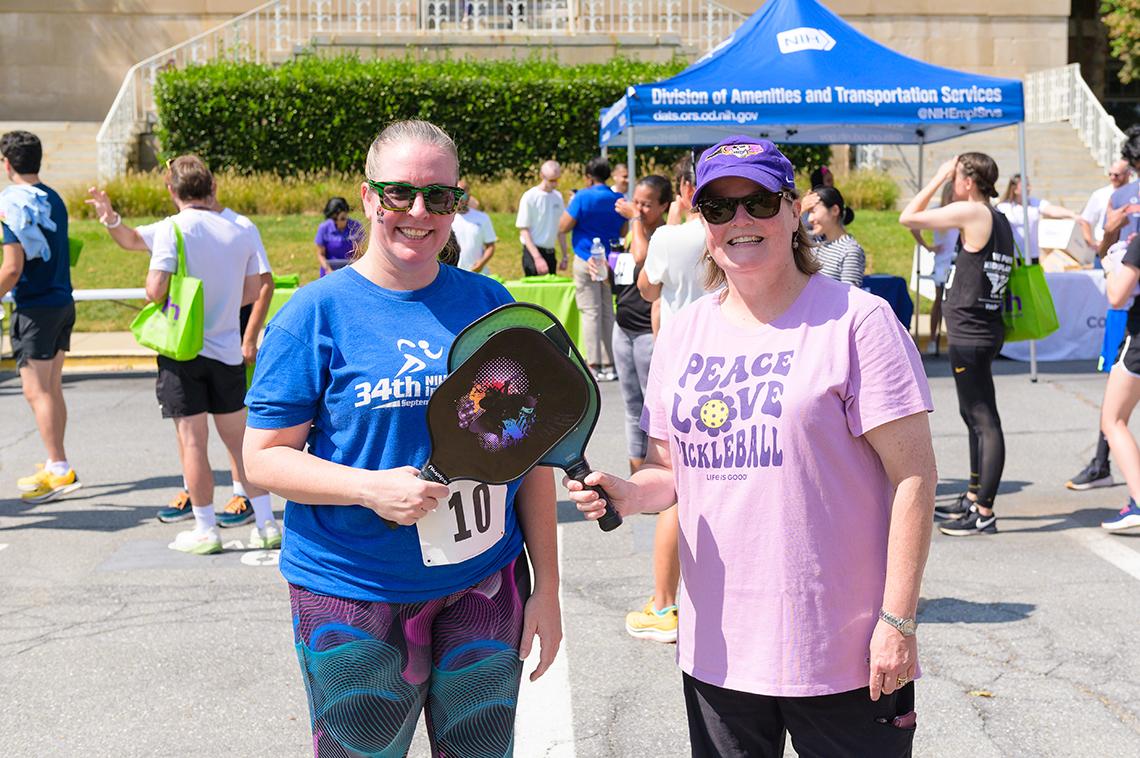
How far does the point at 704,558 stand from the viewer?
2582 millimetres

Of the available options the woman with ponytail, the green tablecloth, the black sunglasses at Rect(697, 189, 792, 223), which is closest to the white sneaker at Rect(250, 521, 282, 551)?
the woman with ponytail

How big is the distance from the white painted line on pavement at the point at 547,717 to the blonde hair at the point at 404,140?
79.4 inches

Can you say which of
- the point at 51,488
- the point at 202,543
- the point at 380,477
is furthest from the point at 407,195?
the point at 51,488

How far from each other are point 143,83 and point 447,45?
233 inches

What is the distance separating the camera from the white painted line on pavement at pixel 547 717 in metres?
4.09

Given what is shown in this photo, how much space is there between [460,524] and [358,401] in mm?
328

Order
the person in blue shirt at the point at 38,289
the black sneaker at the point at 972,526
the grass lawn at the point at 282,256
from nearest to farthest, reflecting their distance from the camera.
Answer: the black sneaker at the point at 972,526, the person in blue shirt at the point at 38,289, the grass lawn at the point at 282,256

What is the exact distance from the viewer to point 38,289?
734cm

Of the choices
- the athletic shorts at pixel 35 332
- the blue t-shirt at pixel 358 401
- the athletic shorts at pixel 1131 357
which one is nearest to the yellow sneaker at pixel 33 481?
the athletic shorts at pixel 35 332

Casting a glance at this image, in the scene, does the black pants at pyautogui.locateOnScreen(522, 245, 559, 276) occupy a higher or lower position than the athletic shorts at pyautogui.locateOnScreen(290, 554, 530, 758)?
higher

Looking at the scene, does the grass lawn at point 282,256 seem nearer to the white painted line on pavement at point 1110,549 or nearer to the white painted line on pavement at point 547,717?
the white painted line on pavement at point 1110,549

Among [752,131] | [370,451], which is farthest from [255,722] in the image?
[752,131]

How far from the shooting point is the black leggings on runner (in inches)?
256

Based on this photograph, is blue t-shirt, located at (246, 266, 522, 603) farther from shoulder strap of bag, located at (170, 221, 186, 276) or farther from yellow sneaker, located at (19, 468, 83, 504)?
yellow sneaker, located at (19, 468, 83, 504)
